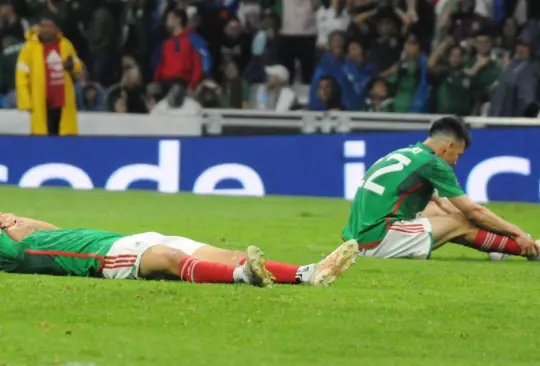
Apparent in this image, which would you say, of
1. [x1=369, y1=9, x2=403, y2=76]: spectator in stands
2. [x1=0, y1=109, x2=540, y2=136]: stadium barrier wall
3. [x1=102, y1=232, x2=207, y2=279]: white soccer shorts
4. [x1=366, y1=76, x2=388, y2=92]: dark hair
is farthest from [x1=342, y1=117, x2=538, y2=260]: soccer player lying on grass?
[x1=369, y1=9, x2=403, y2=76]: spectator in stands

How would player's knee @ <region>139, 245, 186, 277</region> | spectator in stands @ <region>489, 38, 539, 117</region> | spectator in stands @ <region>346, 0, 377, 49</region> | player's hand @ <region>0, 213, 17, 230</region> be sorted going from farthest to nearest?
spectator in stands @ <region>346, 0, 377, 49</region> → spectator in stands @ <region>489, 38, 539, 117</region> → player's hand @ <region>0, 213, 17, 230</region> → player's knee @ <region>139, 245, 186, 277</region>

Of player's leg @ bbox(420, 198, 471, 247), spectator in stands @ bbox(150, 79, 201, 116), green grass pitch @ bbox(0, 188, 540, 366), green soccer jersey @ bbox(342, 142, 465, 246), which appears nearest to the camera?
green grass pitch @ bbox(0, 188, 540, 366)

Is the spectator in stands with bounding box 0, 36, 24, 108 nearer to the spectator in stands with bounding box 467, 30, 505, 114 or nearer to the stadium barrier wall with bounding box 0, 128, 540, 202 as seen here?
the stadium barrier wall with bounding box 0, 128, 540, 202

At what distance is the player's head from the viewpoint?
12930 millimetres

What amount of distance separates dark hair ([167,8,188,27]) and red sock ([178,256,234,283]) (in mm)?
14030

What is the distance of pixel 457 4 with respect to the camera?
2339cm

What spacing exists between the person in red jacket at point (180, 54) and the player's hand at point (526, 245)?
11892mm

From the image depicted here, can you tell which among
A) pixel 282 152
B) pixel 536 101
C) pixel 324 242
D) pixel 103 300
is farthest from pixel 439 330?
pixel 536 101

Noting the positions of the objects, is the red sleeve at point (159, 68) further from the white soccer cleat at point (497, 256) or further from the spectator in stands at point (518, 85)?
the white soccer cleat at point (497, 256)

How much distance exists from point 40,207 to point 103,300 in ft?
27.3

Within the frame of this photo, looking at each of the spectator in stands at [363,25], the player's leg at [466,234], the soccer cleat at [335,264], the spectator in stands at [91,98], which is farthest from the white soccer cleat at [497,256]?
the spectator in stands at [91,98]

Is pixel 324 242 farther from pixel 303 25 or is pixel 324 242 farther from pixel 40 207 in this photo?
pixel 303 25

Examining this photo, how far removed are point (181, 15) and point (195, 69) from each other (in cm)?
83

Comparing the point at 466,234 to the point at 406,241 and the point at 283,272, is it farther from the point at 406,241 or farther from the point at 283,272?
the point at 283,272
